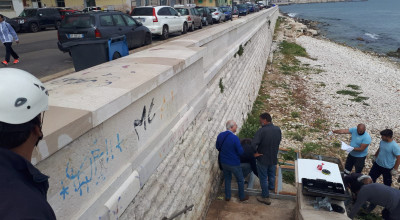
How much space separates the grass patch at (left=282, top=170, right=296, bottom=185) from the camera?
8.16 metres

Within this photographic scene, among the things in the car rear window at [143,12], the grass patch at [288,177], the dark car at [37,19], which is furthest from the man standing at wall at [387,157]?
the dark car at [37,19]

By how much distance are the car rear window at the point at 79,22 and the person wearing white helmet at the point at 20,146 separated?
10.0 meters

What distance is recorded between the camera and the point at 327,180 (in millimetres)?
5684

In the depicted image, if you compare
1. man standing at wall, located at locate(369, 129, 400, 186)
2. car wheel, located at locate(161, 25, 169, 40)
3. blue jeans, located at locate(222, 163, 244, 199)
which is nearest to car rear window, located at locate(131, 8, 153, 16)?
car wheel, located at locate(161, 25, 169, 40)

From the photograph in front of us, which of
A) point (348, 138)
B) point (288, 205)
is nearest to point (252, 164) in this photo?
point (288, 205)

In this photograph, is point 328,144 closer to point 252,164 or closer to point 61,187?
point 252,164

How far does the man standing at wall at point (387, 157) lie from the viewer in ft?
23.5

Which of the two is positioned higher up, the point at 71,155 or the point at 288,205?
the point at 71,155

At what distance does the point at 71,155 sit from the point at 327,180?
4.84 meters

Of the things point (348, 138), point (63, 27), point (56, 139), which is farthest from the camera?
point (348, 138)

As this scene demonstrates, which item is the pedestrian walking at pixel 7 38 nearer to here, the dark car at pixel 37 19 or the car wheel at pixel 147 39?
the car wheel at pixel 147 39

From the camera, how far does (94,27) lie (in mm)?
10797

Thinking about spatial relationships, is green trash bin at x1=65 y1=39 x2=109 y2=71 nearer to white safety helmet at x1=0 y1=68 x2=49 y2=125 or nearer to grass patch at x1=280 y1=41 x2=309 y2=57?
white safety helmet at x1=0 y1=68 x2=49 y2=125

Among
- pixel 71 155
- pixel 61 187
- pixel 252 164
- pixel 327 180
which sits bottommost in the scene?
pixel 252 164
